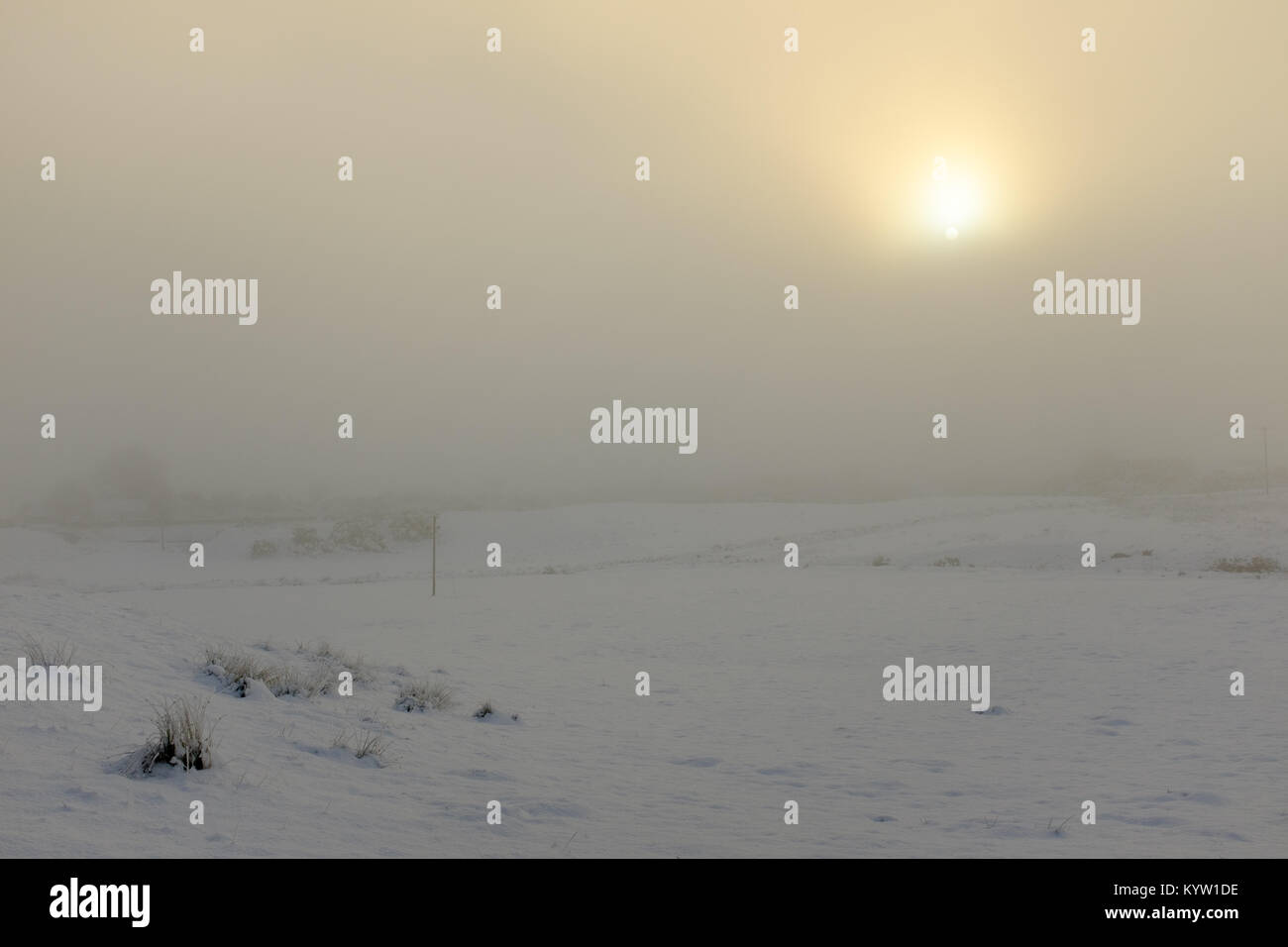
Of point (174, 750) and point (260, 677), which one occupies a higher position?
point (260, 677)

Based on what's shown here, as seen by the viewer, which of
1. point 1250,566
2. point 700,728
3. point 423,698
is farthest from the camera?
point 1250,566

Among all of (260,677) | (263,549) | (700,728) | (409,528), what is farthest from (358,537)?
(700,728)

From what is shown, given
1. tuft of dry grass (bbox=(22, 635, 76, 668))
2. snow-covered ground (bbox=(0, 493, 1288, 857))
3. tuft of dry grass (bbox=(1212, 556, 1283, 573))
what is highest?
tuft of dry grass (bbox=(1212, 556, 1283, 573))

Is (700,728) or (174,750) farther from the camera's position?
(700,728)

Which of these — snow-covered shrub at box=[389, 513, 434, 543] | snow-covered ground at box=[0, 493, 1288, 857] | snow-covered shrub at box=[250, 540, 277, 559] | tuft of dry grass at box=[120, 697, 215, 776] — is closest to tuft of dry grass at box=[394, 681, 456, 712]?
snow-covered ground at box=[0, 493, 1288, 857]

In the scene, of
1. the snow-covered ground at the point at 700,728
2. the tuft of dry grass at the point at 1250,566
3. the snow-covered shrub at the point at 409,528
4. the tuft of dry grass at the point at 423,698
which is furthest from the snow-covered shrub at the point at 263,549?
the tuft of dry grass at the point at 1250,566

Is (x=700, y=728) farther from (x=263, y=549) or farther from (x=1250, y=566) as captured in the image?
(x=263, y=549)

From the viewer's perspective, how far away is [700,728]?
1317cm

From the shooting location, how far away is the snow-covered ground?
7.07 meters

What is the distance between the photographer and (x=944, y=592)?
2956 cm

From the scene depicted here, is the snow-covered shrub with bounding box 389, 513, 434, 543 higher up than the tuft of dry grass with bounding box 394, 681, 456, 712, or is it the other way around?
the snow-covered shrub with bounding box 389, 513, 434, 543

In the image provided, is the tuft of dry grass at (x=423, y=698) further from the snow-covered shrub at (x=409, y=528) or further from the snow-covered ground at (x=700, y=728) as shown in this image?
the snow-covered shrub at (x=409, y=528)

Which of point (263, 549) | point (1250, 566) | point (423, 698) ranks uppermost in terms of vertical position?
point (263, 549)

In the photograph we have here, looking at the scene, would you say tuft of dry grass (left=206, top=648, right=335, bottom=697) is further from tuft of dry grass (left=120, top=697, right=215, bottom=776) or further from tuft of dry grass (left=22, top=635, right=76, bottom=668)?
tuft of dry grass (left=120, top=697, right=215, bottom=776)
